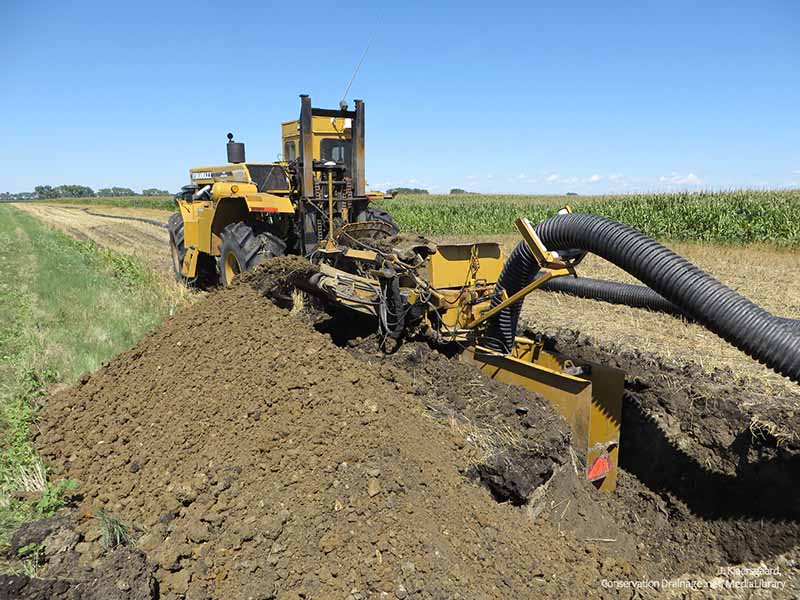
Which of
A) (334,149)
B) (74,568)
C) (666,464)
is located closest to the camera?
(74,568)

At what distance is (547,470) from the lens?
401cm

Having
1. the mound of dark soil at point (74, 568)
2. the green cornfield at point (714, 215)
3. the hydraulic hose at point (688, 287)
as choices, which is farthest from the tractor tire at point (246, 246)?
the green cornfield at point (714, 215)

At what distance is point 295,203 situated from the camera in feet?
26.1

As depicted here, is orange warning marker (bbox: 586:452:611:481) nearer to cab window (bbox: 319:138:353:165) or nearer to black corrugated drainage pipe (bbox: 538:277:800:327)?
black corrugated drainage pipe (bbox: 538:277:800:327)

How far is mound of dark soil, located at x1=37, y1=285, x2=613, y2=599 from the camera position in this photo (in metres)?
2.86

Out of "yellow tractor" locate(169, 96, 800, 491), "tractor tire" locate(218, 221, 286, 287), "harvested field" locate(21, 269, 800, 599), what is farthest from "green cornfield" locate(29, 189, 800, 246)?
"tractor tire" locate(218, 221, 286, 287)

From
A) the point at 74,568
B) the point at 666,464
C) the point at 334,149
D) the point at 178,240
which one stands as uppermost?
the point at 334,149

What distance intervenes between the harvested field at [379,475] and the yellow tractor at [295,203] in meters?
1.92

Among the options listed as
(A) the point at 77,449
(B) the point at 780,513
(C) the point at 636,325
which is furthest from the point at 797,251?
(A) the point at 77,449

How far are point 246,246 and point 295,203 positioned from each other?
1.06 meters

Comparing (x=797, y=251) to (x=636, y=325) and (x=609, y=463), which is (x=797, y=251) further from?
(x=609, y=463)

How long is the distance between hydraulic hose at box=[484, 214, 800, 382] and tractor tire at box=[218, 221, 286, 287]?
4.07m

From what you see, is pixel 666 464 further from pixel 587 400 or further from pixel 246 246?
pixel 246 246

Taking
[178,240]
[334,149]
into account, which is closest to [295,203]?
[334,149]
